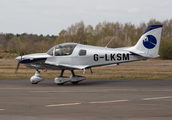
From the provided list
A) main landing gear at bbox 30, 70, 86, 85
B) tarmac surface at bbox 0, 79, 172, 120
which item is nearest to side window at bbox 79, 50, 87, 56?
main landing gear at bbox 30, 70, 86, 85

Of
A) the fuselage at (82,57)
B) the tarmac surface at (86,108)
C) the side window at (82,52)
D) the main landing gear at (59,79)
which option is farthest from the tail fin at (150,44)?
the tarmac surface at (86,108)

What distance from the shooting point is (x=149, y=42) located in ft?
55.2

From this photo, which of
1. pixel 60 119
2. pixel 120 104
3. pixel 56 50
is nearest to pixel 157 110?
pixel 120 104

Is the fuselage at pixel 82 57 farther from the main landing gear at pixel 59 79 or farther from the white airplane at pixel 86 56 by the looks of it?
the main landing gear at pixel 59 79

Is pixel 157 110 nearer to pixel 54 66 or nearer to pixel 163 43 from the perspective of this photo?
pixel 54 66

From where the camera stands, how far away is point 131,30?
306 ft

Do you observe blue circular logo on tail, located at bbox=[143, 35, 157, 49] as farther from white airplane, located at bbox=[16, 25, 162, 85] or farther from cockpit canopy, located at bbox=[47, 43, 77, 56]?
cockpit canopy, located at bbox=[47, 43, 77, 56]

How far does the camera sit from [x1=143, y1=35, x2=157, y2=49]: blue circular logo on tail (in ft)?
54.9

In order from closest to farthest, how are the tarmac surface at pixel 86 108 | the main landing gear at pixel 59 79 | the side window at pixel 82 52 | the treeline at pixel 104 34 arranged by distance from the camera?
the tarmac surface at pixel 86 108, the main landing gear at pixel 59 79, the side window at pixel 82 52, the treeline at pixel 104 34

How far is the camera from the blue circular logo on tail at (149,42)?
54.9 feet

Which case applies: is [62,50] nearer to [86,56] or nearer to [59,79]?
[86,56]

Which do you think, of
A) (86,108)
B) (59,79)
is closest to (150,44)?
(59,79)

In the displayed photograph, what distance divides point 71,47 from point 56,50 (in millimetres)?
985

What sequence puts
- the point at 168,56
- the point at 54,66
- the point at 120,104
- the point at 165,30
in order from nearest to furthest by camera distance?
1. the point at 120,104
2. the point at 54,66
3. the point at 168,56
4. the point at 165,30
